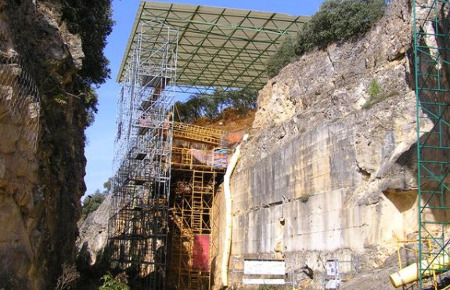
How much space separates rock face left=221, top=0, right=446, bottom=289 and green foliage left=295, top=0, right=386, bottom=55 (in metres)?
0.52

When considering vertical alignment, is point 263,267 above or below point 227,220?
below

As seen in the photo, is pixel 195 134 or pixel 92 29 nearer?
pixel 92 29

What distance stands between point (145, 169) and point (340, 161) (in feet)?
44.5

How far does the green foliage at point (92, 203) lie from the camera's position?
52713mm

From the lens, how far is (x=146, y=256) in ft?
96.9

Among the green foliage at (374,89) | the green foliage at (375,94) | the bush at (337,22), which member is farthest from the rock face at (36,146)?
the bush at (337,22)

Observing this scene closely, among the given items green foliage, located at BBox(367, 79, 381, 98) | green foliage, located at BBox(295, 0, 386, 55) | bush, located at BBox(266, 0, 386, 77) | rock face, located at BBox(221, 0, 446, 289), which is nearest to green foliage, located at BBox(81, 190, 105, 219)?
rock face, located at BBox(221, 0, 446, 289)

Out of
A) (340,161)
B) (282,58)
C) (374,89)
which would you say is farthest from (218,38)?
(340,161)

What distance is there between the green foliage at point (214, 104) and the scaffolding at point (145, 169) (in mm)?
8400

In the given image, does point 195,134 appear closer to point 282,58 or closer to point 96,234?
point 282,58

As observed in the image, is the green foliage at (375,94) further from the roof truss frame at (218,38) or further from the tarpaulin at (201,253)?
the tarpaulin at (201,253)

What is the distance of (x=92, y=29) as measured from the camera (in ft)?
73.2

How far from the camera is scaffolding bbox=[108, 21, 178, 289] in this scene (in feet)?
89.2

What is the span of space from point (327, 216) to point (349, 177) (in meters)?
1.58
